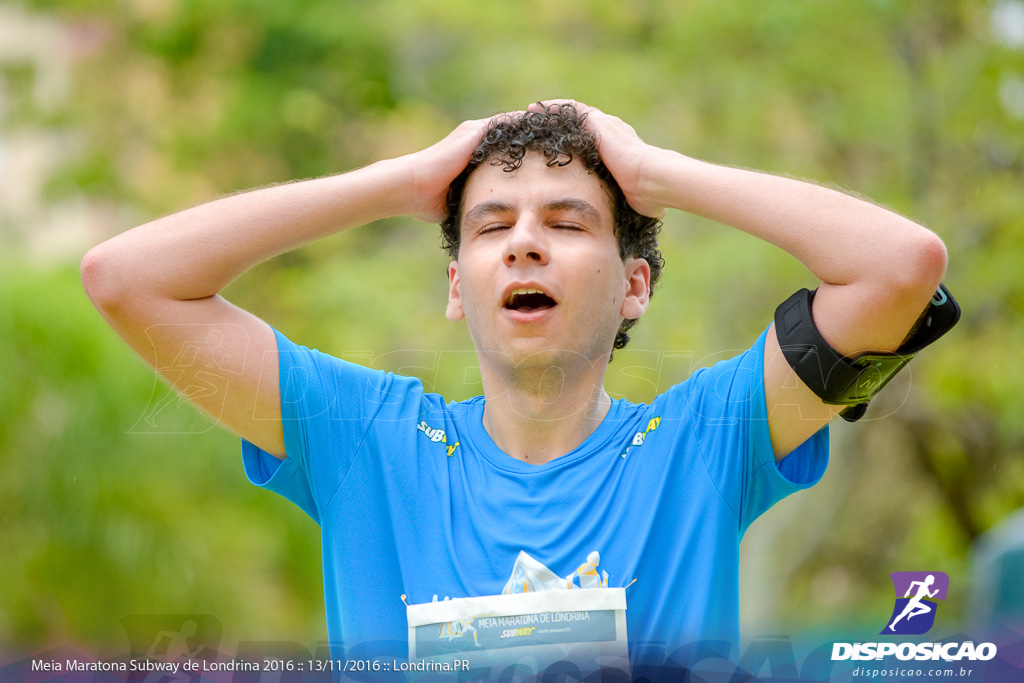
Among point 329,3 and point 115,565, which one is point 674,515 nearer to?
point 115,565

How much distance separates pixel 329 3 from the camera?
7574 mm

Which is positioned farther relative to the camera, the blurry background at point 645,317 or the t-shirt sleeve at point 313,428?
the blurry background at point 645,317

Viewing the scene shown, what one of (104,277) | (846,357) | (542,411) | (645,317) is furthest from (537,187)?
(645,317)

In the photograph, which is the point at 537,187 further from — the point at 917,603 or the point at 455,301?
the point at 917,603

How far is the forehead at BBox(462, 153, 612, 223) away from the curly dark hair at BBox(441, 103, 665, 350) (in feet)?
0.05

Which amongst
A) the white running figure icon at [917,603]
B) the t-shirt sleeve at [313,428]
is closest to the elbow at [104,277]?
the t-shirt sleeve at [313,428]

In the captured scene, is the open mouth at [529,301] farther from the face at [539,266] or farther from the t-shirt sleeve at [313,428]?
the t-shirt sleeve at [313,428]

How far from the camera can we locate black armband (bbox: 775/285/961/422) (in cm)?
192

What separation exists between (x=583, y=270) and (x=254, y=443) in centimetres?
79

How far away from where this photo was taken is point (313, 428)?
6.89 ft

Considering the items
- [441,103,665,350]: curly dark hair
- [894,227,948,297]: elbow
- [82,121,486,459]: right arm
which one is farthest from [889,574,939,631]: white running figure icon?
[82,121,486,459]: right arm

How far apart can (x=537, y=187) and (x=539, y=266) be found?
21cm

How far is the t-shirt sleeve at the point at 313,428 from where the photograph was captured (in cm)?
210

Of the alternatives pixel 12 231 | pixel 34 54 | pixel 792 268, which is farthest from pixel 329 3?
pixel 792 268
